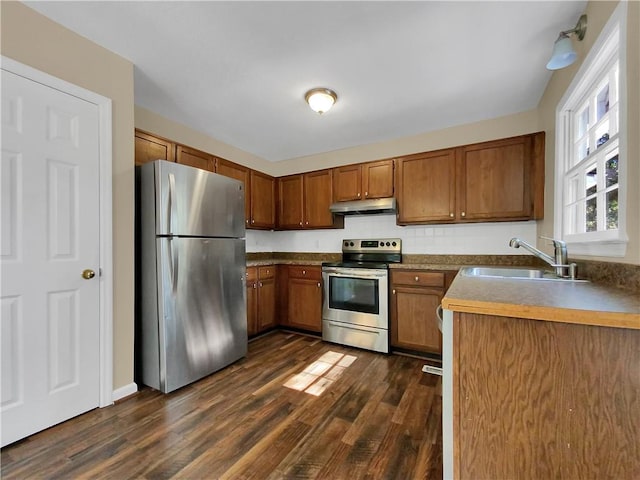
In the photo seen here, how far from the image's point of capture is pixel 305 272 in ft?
11.4

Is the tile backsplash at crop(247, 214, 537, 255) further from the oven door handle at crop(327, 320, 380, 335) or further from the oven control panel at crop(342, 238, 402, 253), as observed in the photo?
the oven door handle at crop(327, 320, 380, 335)

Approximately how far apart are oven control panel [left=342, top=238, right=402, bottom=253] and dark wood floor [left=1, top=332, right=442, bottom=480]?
4.72ft

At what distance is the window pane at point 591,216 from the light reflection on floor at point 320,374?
2.04 m

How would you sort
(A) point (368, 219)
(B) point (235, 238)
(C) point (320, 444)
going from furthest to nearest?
(A) point (368, 219), (B) point (235, 238), (C) point (320, 444)

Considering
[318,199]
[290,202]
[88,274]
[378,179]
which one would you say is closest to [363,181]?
[378,179]

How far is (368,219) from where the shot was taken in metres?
3.52

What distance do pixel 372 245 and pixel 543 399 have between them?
263 cm

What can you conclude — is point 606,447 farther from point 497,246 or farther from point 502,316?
point 497,246

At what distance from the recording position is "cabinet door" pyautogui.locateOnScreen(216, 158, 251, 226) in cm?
307

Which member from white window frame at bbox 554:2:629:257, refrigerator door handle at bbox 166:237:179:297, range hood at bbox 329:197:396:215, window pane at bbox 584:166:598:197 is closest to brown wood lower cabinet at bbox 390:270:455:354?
range hood at bbox 329:197:396:215

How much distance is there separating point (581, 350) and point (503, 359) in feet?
0.66

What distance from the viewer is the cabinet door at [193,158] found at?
8.63 feet

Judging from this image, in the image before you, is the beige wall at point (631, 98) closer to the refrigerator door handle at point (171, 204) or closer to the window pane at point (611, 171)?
the window pane at point (611, 171)

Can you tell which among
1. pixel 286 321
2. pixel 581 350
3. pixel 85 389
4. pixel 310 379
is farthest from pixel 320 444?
pixel 286 321
